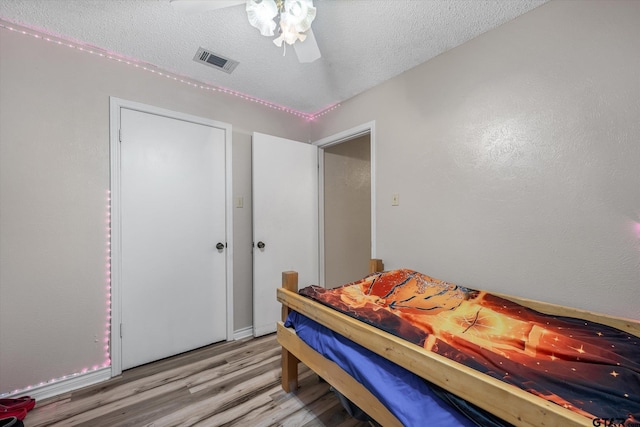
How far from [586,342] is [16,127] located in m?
3.22

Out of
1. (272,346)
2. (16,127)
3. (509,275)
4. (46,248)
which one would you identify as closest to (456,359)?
(509,275)

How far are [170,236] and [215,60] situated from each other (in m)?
1.48

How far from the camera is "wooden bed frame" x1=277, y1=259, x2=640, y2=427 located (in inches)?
25.6

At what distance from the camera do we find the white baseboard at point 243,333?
2454 mm

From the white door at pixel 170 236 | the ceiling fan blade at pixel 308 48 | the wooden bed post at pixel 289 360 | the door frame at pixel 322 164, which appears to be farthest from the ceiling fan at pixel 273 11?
the wooden bed post at pixel 289 360

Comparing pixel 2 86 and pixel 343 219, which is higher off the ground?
pixel 2 86

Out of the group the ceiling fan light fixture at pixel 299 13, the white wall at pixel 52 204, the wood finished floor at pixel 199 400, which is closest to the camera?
the ceiling fan light fixture at pixel 299 13

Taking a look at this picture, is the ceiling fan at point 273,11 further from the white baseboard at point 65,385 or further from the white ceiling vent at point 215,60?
the white baseboard at point 65,385

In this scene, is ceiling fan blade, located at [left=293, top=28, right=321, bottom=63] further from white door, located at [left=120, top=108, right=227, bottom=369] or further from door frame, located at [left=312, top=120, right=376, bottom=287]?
white door, located at [left=120, top=108, right=227, bottom=369]

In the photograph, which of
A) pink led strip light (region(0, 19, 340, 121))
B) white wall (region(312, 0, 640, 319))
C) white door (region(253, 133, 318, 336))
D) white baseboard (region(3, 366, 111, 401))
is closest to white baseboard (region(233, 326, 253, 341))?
white door (region(253, 133, 318, 336))

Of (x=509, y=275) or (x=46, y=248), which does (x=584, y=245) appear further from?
(x=46, y=248)

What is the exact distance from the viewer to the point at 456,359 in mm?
856

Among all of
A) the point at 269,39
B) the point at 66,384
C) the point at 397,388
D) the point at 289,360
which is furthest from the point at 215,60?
the point at 66,384

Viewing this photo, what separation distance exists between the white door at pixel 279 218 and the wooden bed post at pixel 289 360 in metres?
0.92
